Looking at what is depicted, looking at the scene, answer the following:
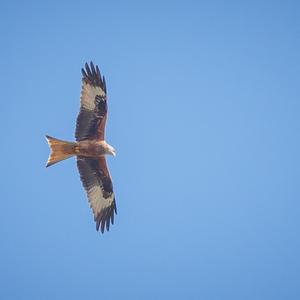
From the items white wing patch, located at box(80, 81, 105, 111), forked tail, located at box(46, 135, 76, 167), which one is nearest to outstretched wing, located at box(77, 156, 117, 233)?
forked tail, located at box(46, 135, 76, 167)

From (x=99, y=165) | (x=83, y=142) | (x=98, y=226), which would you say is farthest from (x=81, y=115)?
(x=98, y=226)

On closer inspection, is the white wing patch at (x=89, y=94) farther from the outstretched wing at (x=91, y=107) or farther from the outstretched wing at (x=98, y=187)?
the outstretched wing at (x=98, y=187)

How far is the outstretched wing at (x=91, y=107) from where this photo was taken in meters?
10.7

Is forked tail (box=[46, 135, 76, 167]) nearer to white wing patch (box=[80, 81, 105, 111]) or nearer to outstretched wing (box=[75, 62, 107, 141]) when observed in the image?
outstretched wing (box=[75, 62, 107, 141])

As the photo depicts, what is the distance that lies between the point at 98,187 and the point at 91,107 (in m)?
1.82

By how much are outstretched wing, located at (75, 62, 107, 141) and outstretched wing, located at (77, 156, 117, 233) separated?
24.6 inches

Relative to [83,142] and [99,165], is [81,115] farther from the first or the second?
[99,165]

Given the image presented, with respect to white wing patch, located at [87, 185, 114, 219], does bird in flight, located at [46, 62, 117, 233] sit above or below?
above

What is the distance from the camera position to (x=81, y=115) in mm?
Answer: 10641

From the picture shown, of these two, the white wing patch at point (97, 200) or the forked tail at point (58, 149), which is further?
the white wing patch at point (97, 200)

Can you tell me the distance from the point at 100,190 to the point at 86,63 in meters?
2.68

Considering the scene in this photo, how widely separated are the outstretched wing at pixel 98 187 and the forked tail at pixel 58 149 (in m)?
0.61

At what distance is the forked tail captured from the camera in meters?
10.4

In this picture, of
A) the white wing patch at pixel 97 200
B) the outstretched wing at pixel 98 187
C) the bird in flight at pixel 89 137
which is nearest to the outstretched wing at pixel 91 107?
the bird in flight at pixel 89 137
